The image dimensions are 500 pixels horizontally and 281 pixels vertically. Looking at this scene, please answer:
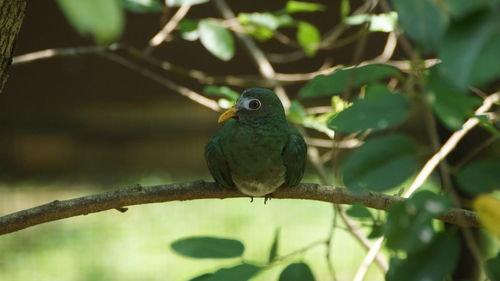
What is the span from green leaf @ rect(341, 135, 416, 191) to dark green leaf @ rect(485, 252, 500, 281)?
0.56ft

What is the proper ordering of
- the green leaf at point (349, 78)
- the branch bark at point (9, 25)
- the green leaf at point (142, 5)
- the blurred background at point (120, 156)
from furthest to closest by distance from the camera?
the blurred background at point (120, 156)
the green leaf at point (142, 5)
the branch bark at point (9, 25)
the green leaf at point (349, 78)

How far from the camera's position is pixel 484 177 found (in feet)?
2.45

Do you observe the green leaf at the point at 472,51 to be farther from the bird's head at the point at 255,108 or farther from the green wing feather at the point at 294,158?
→ the bird's head at the point at 255,108

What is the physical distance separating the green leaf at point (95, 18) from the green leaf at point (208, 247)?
3.15 feet

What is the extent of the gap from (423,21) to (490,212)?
0.71ft

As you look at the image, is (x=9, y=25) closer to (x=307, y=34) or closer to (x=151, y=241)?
(x=307, y=34)

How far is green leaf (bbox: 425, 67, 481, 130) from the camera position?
0.75 meters

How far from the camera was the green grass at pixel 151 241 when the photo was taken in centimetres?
418

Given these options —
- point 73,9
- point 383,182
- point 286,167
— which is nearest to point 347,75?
point 383,182

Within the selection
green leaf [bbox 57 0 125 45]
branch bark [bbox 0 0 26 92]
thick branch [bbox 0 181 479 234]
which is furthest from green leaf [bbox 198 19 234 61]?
green leaf [bbox 57 0 125 45]

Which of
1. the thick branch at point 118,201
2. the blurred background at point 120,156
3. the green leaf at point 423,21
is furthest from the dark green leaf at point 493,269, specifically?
the blurred background at point 120,156

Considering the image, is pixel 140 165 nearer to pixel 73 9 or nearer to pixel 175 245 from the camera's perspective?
pixel 175 245

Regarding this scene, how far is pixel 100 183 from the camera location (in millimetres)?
4566

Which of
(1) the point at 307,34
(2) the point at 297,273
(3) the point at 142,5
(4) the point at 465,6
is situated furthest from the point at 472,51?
(1) the point at 307,34
